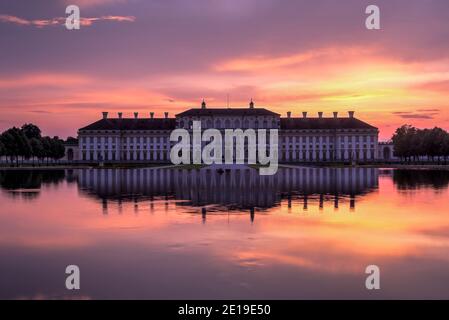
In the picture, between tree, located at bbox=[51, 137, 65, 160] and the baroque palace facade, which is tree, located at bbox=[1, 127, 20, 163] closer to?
tree, located at bbox=[51, 137, 65, 160]

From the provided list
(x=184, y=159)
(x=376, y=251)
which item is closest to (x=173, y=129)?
(x=184, y=159)

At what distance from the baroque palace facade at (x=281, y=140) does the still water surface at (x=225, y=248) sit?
81.8 metres

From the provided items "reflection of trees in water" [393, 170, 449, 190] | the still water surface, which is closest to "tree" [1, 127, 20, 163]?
"reflection of trees in water" [393, 170, 449, 190]

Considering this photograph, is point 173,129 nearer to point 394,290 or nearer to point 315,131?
point 315,131

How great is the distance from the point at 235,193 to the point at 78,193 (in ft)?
25.5

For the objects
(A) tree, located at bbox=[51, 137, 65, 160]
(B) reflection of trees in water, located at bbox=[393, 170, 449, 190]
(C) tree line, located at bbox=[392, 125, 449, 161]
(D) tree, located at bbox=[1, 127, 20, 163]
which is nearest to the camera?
(B) reflection of trees in water, located at bbox=[393, 170, 449, 190]

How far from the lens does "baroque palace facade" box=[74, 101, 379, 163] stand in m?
102

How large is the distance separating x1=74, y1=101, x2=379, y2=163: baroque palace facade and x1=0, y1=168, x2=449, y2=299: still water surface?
8181 cm

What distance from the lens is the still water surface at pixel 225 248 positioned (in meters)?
8.95

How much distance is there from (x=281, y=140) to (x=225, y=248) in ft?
300

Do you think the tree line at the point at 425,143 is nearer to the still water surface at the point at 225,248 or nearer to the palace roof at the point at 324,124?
the palace roof at the point at 324,124

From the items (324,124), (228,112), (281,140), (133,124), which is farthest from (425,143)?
(133,124)

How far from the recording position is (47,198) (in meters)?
24.1

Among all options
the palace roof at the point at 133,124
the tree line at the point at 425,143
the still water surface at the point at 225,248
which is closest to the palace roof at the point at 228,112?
the palace roof at the point at 133,124
